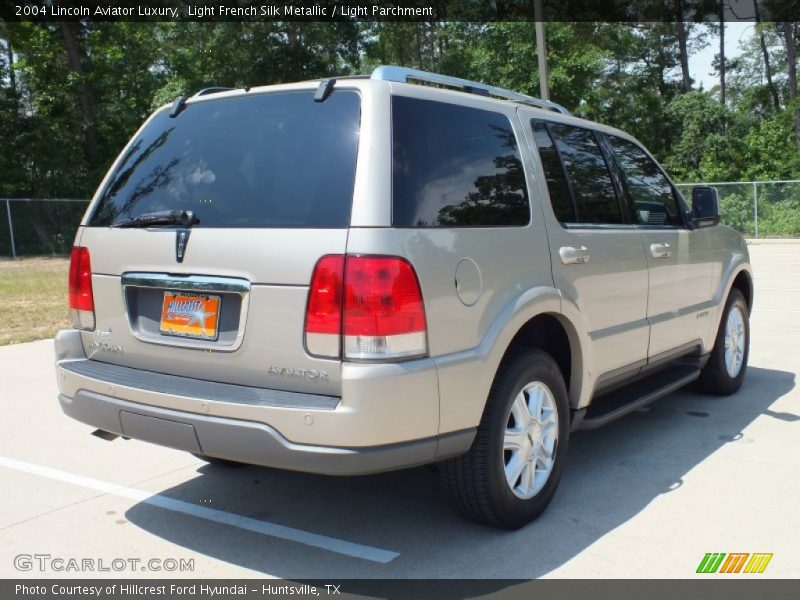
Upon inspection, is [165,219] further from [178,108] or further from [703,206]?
[703,206]

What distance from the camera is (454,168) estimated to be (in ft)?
11.2

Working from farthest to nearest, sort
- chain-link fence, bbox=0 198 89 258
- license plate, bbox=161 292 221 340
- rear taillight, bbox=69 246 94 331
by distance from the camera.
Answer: chain-link fence, bbox=0 198 89 258 → rear taillight, bbox=69 246 94 331 → license plate, bbox=161 292 221 340

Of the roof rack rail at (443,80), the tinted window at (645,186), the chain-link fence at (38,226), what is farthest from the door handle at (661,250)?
the chain-link fence at (38,226)

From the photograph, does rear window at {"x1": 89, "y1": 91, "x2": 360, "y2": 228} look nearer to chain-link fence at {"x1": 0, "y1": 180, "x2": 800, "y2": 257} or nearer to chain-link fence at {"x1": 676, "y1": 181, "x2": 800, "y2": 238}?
chain-link fence at {"x1": 0, "y1": 180, "x2": 800, "y2": 257}

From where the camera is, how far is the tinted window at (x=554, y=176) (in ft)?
13.2

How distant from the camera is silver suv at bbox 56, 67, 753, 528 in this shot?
2957mm

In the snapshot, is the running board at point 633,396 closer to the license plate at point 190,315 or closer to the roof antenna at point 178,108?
the license plate at point 190,315

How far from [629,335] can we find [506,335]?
140 centimetres

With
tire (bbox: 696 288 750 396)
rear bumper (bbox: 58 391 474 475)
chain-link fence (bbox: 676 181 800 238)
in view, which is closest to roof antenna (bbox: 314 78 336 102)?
rear bumper (bbox: 58 391 474 475)

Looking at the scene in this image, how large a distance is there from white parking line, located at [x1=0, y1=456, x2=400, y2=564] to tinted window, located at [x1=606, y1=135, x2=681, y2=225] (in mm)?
2705

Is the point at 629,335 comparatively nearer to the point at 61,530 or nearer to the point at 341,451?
the point at 341,451

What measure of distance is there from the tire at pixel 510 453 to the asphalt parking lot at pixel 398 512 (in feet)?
0.47

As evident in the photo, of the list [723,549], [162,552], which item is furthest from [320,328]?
[723,549]

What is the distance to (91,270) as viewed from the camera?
12.2ft
